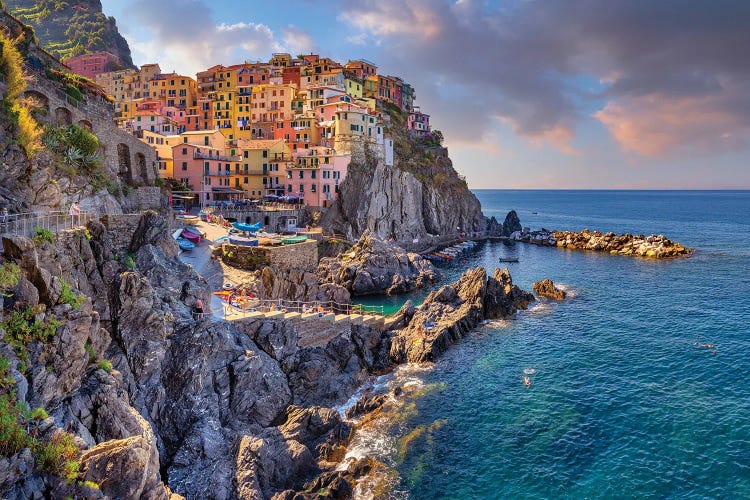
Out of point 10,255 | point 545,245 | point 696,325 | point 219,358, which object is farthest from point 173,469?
point 545,245

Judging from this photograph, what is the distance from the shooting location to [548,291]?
62.2 meters

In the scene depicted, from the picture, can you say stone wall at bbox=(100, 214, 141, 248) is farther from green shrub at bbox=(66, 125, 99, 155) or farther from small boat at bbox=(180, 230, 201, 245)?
small boat at bbox=(180, 230, 201, 245)

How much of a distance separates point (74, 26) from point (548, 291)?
539 ft

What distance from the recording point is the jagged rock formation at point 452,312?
4169 cm

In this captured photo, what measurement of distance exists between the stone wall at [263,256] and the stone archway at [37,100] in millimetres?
17694

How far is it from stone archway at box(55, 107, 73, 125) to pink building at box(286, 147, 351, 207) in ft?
163

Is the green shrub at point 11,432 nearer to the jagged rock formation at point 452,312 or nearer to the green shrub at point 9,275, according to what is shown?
the green shrub at point 9,275

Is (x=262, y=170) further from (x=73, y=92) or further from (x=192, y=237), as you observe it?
(x=73, y=92)

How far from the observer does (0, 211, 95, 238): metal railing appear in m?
21.9

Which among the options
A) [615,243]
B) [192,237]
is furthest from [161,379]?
[615,243]

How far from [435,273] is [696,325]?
32.1 metres

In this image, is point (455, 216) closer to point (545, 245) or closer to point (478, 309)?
point (545, 245)

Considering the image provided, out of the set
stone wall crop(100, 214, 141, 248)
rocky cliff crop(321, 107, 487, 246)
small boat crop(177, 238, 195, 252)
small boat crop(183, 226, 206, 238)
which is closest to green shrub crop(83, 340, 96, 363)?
stone wall crop(100, 214, 141, 248)

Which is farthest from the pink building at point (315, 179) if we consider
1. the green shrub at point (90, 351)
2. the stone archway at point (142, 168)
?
the green shrub at point (90, 351)
